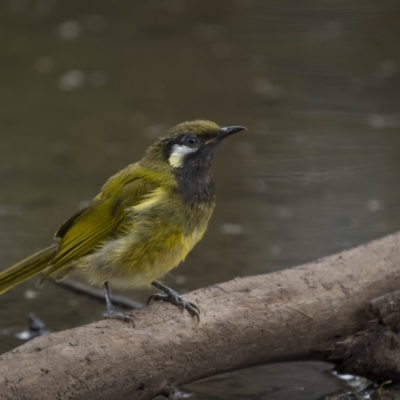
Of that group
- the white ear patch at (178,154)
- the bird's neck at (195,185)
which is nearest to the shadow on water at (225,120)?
the bird's neck at (195,185)

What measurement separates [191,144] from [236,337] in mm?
1013

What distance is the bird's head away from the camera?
4836mm

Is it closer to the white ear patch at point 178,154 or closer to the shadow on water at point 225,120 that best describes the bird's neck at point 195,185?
the white ear patch at point 178,154

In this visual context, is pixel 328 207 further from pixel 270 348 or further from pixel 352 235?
pixel 270 348

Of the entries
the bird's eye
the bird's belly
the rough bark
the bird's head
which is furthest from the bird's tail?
the bird's eye

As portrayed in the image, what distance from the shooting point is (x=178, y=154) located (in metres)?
4.85

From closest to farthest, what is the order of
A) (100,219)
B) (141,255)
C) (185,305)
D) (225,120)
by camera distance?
(185,305)
(141,255)
(100,219)
(225,120)

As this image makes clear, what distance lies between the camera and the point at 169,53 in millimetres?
11602

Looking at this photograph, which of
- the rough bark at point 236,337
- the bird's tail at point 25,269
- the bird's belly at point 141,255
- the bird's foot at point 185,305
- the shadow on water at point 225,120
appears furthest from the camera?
the shadow on water at point 225,120

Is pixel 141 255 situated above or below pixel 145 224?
below

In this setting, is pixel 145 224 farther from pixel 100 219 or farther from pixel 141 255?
pixel 100 219

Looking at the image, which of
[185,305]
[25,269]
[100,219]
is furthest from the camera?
[100,219]

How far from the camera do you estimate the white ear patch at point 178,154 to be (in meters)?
4.83

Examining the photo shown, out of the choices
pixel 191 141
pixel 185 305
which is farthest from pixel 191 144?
pixel 185 305
